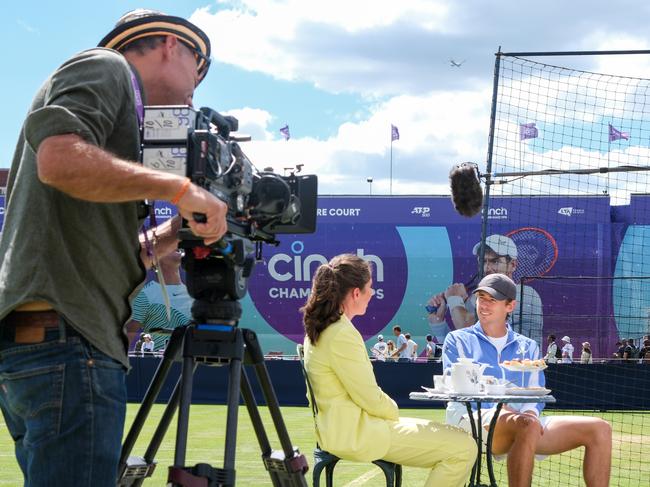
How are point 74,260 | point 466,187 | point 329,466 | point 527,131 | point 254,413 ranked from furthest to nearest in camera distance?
point 527,131 → point 466,187 → point 329,466 → point 254,413 → point 74,260

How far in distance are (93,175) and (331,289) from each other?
8.88ft

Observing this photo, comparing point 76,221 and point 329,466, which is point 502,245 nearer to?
point 329,466

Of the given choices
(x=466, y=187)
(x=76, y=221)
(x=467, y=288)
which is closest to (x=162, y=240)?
(x=76, y=221)

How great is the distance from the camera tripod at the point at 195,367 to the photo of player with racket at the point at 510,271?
2189cm

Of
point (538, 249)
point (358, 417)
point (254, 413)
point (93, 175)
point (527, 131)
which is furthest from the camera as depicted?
point (538, 249)

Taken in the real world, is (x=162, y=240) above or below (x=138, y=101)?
below

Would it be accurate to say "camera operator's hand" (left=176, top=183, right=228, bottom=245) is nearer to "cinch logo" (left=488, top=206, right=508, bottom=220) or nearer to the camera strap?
the camera strap

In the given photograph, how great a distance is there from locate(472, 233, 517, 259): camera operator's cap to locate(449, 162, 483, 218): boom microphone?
1924cm

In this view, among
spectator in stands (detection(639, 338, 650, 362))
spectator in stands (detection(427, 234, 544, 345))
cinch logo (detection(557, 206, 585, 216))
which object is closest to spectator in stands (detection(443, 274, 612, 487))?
spectator in stands (detection(639, 338, 650, 362))

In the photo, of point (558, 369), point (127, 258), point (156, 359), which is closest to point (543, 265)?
point (558, 369)

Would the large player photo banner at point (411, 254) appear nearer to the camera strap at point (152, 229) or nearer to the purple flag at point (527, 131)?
the purple flag at point (527, 131)

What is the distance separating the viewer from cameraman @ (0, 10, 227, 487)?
2.10 metres

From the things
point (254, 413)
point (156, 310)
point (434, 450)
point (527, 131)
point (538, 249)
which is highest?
point (527, 131)

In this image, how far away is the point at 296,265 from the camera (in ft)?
102
